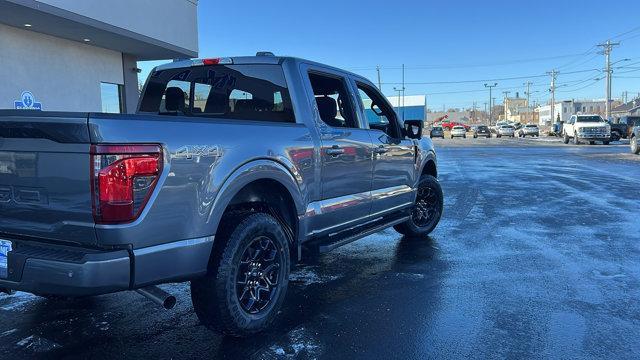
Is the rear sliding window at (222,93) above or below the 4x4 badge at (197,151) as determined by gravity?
above

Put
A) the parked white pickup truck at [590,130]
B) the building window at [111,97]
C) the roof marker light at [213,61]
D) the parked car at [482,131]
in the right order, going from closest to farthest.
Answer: the roof marker light at [213,61], the building window at [111,97], the parked white pickup truck at [590,130], the parked car at [482,131]

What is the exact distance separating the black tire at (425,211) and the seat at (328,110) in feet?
7.29

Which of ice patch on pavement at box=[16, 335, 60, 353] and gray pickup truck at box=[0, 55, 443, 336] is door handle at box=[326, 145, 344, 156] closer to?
gray pickup truck at box=[0, 55, 443, 336]

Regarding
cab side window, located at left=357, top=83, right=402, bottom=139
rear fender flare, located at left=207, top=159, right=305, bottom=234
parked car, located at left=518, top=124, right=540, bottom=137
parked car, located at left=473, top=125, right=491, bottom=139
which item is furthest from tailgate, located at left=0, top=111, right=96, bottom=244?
parked car, located at left=518, top=124, right=540, bottom=137

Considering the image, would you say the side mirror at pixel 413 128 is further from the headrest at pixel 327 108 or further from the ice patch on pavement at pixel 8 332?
the ice patch on pavement at pixel 8 332

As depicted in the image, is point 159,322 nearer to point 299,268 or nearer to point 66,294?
point 66,294

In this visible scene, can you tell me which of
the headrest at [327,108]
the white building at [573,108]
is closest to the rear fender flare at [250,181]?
the headrest at [327,108]

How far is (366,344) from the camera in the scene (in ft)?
12.0

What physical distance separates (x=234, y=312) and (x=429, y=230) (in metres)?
4.13

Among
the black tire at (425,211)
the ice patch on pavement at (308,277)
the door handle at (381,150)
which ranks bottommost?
the ice patch on pavement at (308,277)

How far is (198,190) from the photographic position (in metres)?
3.18

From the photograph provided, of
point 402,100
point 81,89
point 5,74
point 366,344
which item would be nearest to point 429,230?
point 366,344

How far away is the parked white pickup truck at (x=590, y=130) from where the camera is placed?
34344 millimetres

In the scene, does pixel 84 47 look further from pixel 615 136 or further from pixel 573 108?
pixel 573 108
